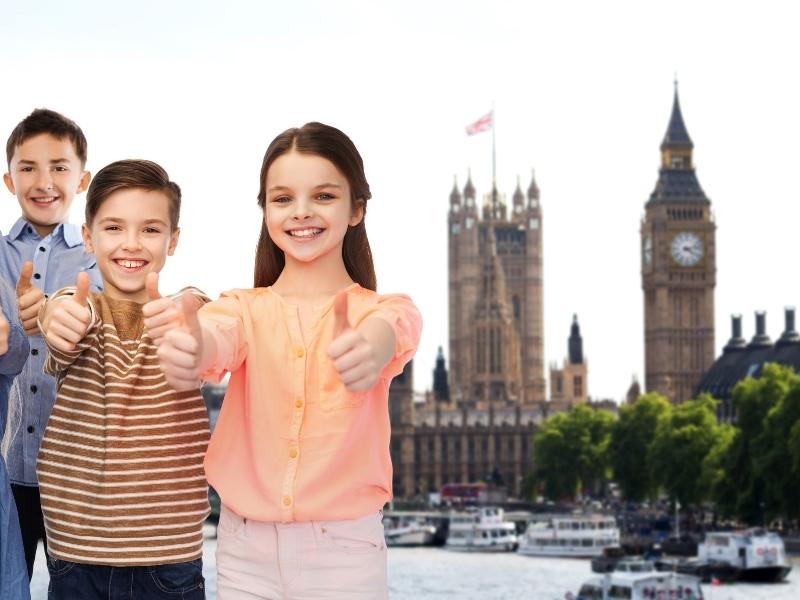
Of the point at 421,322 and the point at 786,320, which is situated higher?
the point at 786,320

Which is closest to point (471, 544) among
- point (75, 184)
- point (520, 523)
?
point (520, 523)

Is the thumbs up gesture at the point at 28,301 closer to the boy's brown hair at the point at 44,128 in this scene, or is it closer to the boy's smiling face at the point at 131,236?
the boy's smiling face at the point at 131,236

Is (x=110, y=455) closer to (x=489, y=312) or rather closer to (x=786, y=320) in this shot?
(x=786, y=320)

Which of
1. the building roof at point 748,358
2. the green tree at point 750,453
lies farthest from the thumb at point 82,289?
the building roof at point 748,358

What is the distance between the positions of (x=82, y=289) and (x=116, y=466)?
51cm

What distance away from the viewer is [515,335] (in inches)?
5315

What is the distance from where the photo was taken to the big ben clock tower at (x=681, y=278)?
373ft

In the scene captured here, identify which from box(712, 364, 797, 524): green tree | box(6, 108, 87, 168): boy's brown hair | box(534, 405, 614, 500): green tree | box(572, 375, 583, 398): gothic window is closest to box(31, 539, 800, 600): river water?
box(712, 364, 797, 524): green tree

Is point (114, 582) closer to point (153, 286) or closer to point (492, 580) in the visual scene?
point (153, 286)

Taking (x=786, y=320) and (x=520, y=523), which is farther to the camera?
(x=786, y=320)

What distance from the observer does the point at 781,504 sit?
167 feet

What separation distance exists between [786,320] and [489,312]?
110 feet

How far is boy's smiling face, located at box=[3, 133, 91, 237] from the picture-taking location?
607 centimetres

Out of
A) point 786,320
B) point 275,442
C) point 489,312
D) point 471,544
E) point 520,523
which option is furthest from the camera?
point 489,312
